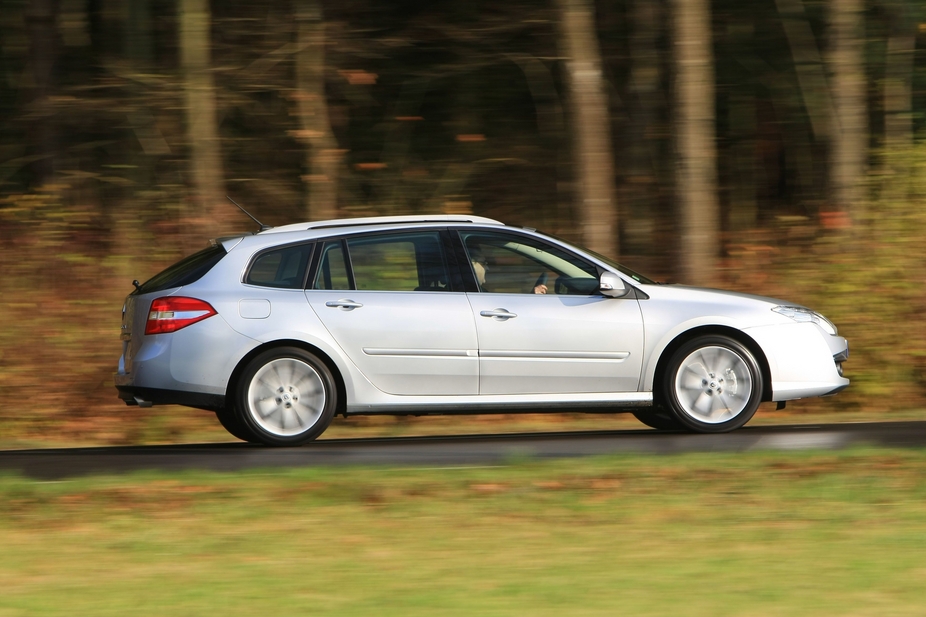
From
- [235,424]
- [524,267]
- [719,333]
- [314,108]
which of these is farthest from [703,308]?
[314,108]

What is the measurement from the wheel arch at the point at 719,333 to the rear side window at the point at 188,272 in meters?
3.20

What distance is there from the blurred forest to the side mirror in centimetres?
422

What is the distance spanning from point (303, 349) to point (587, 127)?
21.1ft

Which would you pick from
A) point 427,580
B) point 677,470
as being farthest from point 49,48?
point 427,580

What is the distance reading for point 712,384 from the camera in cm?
934

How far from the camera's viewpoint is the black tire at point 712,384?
9273 mm

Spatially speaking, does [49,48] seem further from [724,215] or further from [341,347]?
[341,347]

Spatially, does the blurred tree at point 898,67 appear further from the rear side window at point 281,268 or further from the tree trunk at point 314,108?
the rear side window at point 281,268

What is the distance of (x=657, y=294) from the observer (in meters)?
9.38

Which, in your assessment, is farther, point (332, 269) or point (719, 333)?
point (719, 333)

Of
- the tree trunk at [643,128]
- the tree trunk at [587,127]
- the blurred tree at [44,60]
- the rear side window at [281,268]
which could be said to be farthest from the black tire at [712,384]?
the blurred tree at [44,60]

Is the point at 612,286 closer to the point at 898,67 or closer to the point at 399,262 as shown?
the point at 399,262

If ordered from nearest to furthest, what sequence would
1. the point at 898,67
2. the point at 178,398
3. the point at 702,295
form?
the point at 178,398
the point at 702,295
the point at 898,67

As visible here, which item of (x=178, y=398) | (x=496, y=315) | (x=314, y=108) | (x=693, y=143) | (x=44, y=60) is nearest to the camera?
(x=178, y=398)
